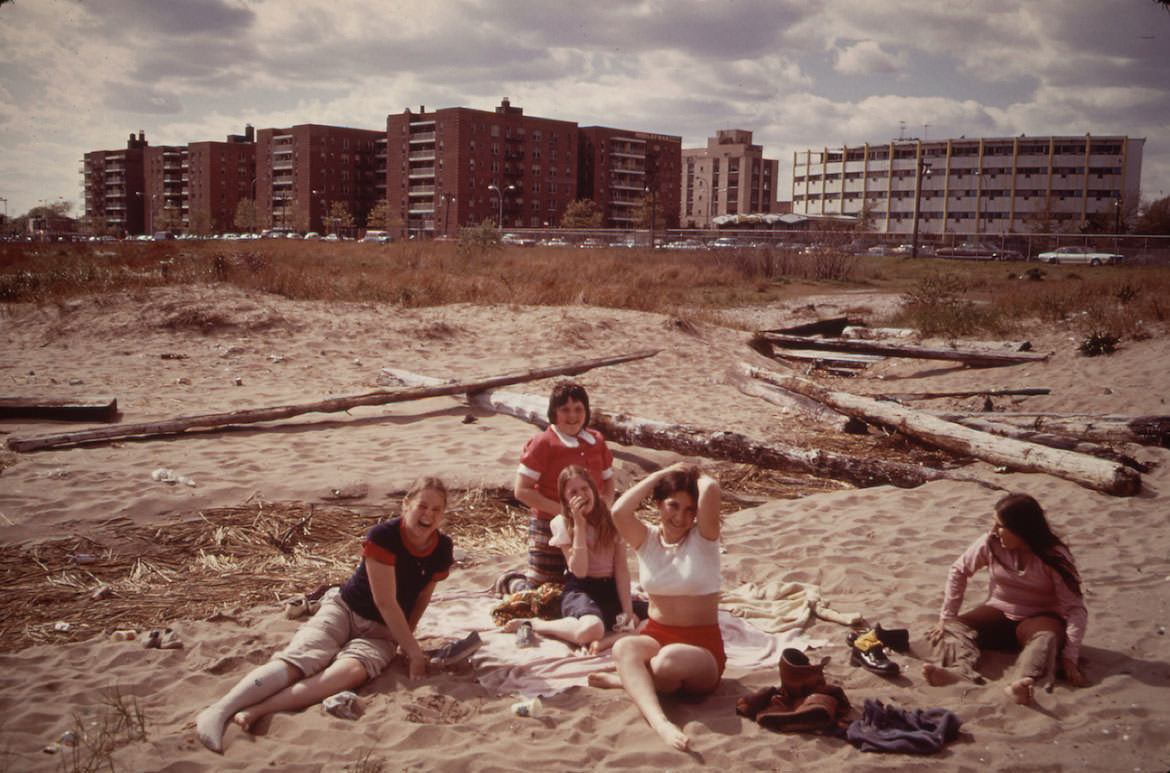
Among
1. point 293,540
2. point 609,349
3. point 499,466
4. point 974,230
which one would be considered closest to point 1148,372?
point 609,349

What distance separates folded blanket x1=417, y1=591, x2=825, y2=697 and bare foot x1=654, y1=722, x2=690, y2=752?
0.68 m

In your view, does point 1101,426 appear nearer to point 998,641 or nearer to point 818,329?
point 998,641

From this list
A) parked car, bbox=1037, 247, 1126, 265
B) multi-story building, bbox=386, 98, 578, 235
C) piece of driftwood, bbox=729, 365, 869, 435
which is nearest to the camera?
piece of driftwood, bbox=729, 365, 869, 435

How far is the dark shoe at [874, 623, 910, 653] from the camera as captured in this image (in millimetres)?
4520

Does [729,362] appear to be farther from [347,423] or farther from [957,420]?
[347,423]

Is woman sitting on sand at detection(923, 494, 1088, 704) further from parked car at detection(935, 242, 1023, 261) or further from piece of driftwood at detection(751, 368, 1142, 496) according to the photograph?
parked car at detection(935, 242, 1023, 261)

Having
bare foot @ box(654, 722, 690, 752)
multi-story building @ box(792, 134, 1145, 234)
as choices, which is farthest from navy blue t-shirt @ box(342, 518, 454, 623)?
multi-story building @ box(792, 134, 1145, 234)

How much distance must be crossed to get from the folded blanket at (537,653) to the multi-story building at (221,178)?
136 metres

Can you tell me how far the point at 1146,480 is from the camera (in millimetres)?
7820

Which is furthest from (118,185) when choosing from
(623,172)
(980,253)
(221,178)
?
(980,253)

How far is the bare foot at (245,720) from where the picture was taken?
12.0 feet

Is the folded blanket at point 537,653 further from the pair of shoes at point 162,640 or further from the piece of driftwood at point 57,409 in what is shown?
the piece of driftwood at point 57,409

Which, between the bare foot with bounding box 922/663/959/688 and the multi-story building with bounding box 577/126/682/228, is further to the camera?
the multi-story building with bounding box 577/126/682/228

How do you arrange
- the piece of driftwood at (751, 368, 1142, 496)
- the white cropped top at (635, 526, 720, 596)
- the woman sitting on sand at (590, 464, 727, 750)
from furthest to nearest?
the piece of driftwood at (751, 368, 1142, 496), the white cropped top at (635, 526, 720, 596), the woman sitting on sand at (590, 464, 727, 750)
